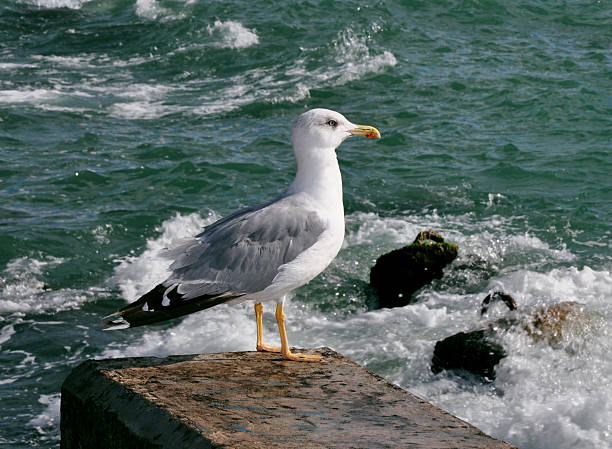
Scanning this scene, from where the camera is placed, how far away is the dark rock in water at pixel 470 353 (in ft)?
25.1

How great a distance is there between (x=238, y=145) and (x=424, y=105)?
3.48 metres

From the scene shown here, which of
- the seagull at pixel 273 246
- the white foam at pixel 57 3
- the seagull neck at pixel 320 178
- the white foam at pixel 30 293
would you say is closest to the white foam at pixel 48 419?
the white foam at pixel 30 293

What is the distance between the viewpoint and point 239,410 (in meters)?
4.64

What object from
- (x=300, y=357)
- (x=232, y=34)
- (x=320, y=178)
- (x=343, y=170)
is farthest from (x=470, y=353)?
(x=232, y=34)

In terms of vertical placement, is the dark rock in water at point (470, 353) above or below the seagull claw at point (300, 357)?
below

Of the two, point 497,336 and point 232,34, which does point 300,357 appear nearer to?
point 497,336

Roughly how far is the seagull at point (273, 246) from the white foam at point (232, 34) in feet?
47.3

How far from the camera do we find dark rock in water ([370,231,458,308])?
9594mm

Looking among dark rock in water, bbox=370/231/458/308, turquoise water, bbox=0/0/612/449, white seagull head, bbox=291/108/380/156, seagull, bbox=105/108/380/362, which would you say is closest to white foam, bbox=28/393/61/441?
turquoise water, bbox=0/0/612/449

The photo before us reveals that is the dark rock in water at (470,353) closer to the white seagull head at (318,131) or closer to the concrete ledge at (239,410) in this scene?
the concrete ledge at (239,410)

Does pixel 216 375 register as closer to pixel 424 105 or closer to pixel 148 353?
pixel 148 353

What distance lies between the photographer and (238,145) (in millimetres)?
14625

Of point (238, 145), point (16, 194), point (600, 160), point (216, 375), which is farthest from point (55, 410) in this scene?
point (600, 160)

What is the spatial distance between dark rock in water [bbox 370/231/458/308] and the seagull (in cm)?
381
